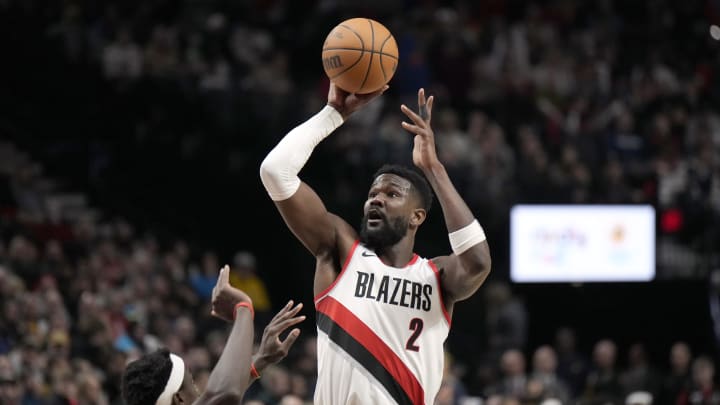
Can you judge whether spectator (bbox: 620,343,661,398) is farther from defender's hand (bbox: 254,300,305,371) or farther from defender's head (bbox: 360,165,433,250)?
defender's hand (bbox: 254,300,305,371)

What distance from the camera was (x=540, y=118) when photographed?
55.8ft

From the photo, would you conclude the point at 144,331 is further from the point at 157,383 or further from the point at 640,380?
the point at 157,383

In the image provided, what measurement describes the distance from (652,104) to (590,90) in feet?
3.16

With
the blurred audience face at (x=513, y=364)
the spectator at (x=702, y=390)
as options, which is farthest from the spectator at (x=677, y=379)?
the blurred audience face at (x=513, y=364)

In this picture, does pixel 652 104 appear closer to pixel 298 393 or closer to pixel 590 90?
pixel 590 90

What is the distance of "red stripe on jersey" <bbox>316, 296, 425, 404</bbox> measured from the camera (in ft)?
18.5

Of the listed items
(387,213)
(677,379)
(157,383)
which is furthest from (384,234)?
(677,379)

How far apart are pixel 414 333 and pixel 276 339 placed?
773mm

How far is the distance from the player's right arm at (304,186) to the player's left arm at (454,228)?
421 mm

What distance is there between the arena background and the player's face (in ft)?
28.3

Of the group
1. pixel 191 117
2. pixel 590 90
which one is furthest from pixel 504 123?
pixel 191 117

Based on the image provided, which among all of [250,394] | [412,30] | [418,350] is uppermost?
[412,30]

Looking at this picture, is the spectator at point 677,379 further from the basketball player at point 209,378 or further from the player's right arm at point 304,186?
the basketball player at point 209,378

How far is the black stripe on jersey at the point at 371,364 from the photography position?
563cm
